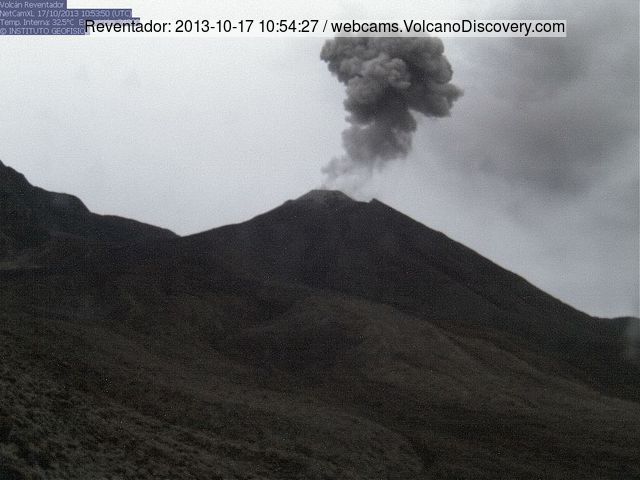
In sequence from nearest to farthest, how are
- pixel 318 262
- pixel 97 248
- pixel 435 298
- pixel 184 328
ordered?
1. pixel 184 328
2. pixel 435 298
3. pixel 318 262
4. pixel 97 248

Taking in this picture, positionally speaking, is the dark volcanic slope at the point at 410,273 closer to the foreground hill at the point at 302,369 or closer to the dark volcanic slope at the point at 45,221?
the foreground hill at the point at 302,369

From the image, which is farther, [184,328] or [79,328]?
[184,328]

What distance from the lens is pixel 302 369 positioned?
78.2 feet

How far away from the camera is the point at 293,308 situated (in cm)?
3222

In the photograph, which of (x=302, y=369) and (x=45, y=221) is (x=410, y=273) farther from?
(x=45, y=221)

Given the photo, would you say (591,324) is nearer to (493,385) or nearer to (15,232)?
(493,385)

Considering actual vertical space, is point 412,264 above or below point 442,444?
above

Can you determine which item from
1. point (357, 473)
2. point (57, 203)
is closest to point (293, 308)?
point (357, 473)

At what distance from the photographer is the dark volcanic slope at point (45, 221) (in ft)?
185

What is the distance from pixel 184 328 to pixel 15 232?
1499 inches

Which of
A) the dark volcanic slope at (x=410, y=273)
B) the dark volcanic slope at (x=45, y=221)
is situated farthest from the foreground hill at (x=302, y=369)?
the dark volcanic slope at (x=45, y=221)

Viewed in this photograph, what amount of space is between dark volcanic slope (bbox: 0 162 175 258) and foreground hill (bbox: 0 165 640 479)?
13077mm

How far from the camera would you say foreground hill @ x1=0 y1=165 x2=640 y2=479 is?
10554mm

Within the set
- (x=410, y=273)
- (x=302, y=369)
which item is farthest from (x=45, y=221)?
(x=302, y=369)
